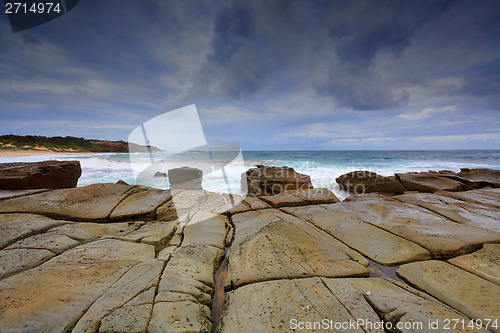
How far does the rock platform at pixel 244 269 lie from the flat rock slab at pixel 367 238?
0.02 m

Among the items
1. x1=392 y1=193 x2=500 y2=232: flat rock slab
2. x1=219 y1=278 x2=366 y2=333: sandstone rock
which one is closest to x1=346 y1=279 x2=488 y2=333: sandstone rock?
x1=219 y1=278 x2=366 y2=333: sandstone rock

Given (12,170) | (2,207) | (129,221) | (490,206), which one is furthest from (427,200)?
(12,170)

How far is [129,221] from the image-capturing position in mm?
4430

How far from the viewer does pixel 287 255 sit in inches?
110

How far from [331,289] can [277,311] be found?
2.21ft

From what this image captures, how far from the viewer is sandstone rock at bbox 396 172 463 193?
8.18m

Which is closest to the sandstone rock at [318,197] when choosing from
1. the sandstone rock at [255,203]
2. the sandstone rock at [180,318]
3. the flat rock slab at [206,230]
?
the sandstone rock at [255,203]

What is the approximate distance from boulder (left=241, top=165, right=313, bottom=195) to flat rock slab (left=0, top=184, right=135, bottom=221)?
5887 millimetres

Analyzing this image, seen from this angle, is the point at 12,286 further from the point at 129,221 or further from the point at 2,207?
the point at 2,207

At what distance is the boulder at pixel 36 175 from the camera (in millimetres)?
5691

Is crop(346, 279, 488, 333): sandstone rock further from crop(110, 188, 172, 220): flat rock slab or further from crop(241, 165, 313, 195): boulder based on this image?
crop(241, 165, 313, 195): boulder

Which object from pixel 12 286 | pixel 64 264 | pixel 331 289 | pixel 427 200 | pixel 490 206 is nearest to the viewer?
pixel 12 286

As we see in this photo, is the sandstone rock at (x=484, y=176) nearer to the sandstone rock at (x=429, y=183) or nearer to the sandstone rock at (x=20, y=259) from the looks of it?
the sandstone rock at (x=429, y=183)

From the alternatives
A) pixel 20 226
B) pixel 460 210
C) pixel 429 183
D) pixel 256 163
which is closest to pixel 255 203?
pixel 20 226
